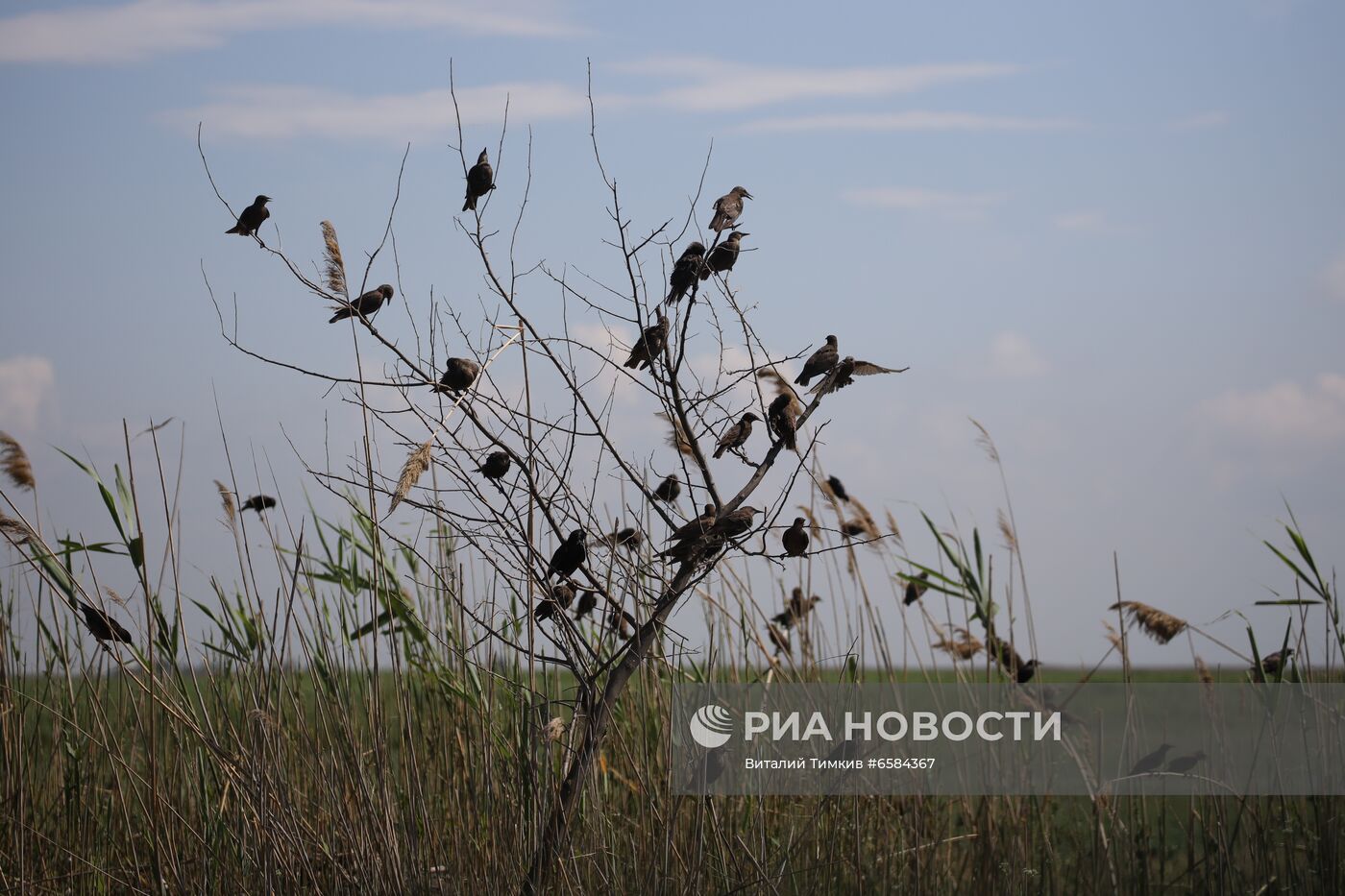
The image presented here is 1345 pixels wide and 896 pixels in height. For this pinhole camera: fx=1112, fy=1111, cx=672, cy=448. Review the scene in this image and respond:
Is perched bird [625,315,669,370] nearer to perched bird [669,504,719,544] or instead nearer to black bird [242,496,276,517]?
perched bird [669,504,719,544]

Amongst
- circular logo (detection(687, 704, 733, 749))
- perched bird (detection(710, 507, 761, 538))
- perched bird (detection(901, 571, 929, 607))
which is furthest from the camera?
perched bird (detection(901, 571, 929, 607))

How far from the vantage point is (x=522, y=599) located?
2.46 meters

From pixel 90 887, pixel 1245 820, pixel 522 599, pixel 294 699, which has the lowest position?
pixel 90 887

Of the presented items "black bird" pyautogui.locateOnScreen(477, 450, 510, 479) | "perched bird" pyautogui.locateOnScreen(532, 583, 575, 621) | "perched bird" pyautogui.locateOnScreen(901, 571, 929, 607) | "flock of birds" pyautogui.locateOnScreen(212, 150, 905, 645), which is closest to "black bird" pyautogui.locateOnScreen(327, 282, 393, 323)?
"flock of birds" pyautogui.locateOnScreen(212, 150, 905, 645)

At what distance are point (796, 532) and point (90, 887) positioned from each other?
7.73 feet

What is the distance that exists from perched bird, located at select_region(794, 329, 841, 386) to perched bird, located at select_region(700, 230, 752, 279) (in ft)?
0.88

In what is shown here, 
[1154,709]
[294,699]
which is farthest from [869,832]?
[294,699]

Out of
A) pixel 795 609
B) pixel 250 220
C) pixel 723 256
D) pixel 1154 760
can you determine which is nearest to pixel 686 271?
pixel 723 256

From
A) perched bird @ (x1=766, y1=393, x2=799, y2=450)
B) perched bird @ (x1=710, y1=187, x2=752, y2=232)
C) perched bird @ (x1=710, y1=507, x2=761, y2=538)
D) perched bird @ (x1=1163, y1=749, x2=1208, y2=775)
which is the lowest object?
perched bird @ (x1=1163, y1=749, x2=1208, y2=775)

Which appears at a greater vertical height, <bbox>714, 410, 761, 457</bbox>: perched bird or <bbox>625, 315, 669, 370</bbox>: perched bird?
<bbox>625, 315, 669, 370</bbox>: perched bird

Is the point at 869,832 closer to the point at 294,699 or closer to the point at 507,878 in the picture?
the point at 507,878

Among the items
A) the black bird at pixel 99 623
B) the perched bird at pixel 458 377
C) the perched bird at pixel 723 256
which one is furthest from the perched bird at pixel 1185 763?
the black bird at pixel 99 623

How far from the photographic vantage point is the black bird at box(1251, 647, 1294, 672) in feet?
11.2

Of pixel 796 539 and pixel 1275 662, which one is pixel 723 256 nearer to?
pixel 796 539
